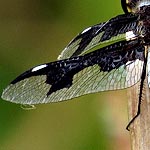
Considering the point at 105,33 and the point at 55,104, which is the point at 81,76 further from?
the point at 55,104

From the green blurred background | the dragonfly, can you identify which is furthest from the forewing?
the green blurred background

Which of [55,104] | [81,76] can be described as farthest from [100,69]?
[55,104]

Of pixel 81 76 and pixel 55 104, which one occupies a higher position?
pixel 81 76

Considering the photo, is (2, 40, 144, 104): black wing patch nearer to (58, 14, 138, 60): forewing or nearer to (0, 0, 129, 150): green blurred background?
(58, 14, 138, 60): forewing

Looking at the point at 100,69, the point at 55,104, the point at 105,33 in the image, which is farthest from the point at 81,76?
the point at 55,104

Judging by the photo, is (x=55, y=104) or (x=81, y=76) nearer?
(x=81, y=76)

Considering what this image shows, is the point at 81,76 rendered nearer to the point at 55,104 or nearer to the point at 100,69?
the point at 100,69

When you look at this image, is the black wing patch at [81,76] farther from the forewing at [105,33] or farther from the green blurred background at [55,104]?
the green blurred background at [55,104]
